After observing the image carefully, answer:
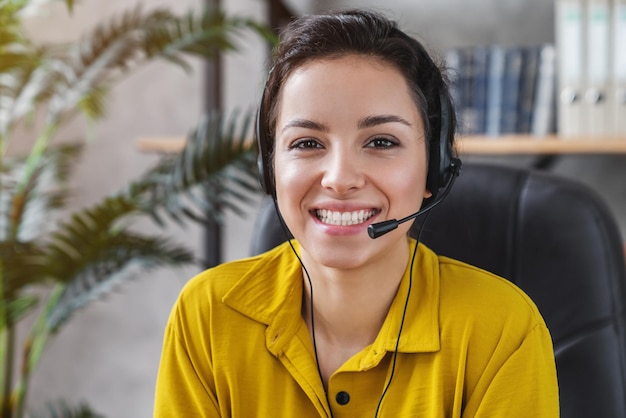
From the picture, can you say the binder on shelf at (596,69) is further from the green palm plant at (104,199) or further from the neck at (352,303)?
the neck at (352,303)

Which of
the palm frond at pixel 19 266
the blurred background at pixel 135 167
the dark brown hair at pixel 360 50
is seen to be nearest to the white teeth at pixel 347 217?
the dark brown hair at pixel 360 50

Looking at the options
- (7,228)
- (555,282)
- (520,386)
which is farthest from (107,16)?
(520,386)

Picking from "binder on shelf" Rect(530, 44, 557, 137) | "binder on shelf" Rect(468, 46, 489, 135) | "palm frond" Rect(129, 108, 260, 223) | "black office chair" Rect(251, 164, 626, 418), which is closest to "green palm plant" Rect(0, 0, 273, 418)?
"palm frond" Rect(129, 108, 260, 223)

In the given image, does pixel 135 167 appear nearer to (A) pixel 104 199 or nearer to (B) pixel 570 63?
(A) pixel 104 199

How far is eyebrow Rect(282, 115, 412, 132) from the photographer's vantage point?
65cm

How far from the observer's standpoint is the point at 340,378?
29.4 inches

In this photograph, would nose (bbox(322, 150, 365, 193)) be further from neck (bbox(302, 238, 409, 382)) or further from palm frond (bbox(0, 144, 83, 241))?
palm frond (bbox(0, 144, 83, 241))

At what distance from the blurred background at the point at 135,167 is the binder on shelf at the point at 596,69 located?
32cm

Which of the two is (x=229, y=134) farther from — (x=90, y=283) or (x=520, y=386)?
(x=520, y=386)

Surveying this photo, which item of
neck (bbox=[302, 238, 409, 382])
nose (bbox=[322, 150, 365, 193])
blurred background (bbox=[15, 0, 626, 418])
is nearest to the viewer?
nose (bbox=[322, 150, 365, 193])

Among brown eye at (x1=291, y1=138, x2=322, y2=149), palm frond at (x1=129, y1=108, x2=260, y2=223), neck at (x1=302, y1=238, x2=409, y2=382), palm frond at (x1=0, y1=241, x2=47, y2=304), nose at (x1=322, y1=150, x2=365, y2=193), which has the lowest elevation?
palm frond at (x1=0, y1=241, x2=47, y2=304)

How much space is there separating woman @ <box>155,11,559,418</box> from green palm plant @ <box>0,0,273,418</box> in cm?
51

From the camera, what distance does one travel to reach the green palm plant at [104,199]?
136 cm

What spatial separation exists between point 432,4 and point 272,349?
4.37 feet
